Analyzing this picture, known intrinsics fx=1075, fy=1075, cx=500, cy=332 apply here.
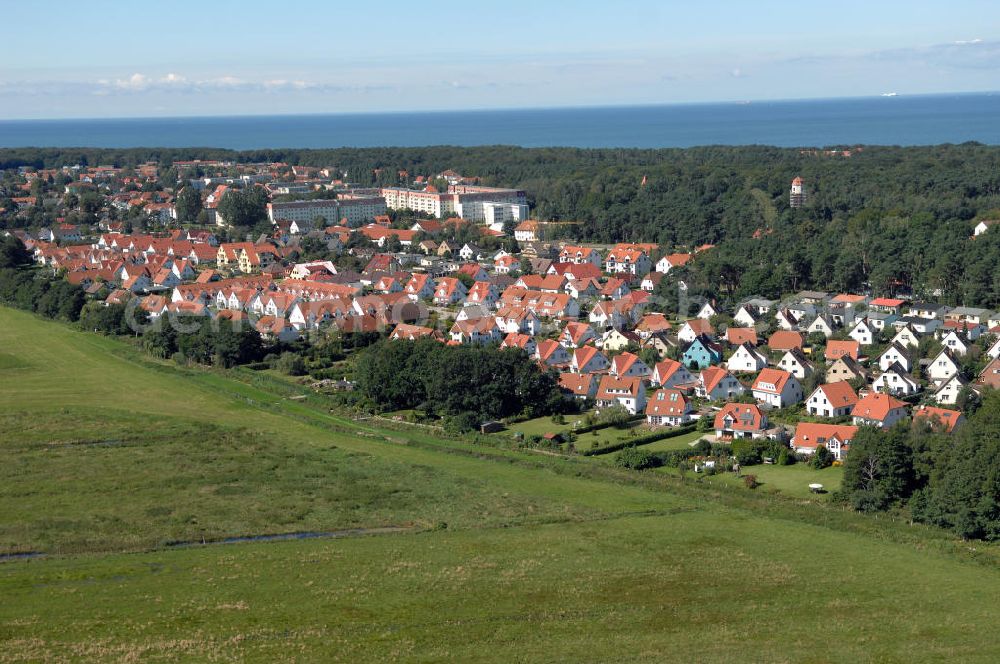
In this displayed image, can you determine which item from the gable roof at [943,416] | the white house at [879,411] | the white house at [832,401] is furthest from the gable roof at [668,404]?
the gable roof at [943,416]

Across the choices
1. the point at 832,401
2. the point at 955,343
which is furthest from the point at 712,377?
the point at 955,343

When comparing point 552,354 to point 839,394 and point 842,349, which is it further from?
point 839,394

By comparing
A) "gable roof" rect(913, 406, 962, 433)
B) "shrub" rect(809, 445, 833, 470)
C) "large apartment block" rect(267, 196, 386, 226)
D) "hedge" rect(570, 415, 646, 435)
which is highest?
"large apartment block" rect(267, 196, 386, 226)

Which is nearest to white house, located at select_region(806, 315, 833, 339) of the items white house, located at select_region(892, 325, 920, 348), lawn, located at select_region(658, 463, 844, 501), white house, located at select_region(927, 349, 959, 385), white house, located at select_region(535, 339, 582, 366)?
white house, located at select_region(892, 325, 920, 348)

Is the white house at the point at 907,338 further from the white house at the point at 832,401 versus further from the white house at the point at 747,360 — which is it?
the white house at the point at 832,401

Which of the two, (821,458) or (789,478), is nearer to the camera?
(789,478)

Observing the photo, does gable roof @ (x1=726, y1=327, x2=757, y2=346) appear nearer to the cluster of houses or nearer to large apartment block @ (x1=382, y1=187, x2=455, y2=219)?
the cluster of houses
